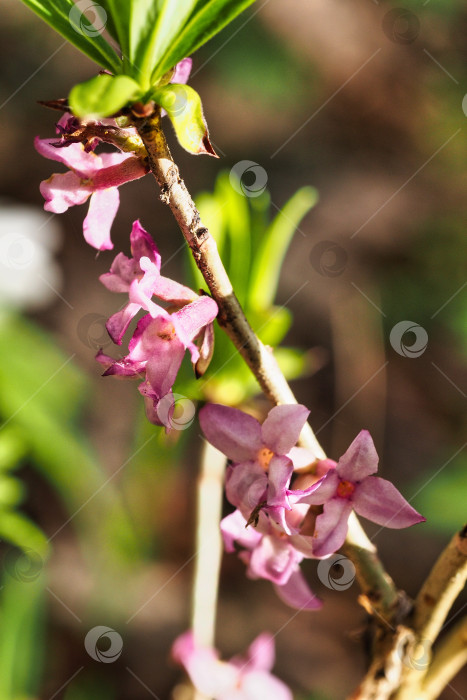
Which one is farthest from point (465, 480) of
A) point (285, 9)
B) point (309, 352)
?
point (285, 9)

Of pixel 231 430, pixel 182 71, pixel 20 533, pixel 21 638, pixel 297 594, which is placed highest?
pixel 182 71

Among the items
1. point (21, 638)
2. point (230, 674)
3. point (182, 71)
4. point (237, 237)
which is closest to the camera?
point (182, 71)

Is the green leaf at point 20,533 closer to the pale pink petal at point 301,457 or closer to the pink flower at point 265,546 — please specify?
the pink flower at point 265,546

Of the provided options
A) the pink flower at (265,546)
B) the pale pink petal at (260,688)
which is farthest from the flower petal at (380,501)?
the pale pink petal at (260,688)

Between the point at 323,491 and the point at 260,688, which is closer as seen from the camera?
the point at 323,491

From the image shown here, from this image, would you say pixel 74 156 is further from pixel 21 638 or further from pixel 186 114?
pixel 21 638

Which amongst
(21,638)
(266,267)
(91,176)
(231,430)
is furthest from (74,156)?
(21,638)

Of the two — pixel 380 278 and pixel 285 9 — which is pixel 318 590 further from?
pixel 285 9
